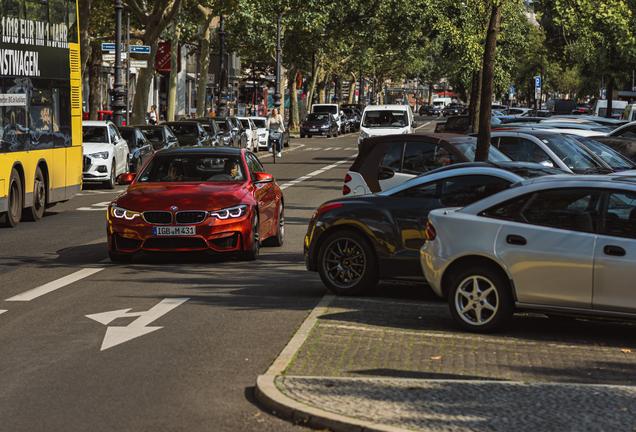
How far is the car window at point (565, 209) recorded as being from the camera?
7781mm

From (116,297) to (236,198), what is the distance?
2.65m

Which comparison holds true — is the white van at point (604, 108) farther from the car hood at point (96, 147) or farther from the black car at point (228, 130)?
the car hood at point (96, 147)

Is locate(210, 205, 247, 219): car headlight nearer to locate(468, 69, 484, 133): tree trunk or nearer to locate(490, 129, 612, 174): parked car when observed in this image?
locate(490, 129, 612, 174): parked car

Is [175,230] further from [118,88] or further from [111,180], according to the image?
[118,88]

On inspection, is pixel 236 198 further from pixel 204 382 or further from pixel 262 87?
pixel 262 87

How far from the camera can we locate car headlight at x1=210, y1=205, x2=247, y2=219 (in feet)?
39.0

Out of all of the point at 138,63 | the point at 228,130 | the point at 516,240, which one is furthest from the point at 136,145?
the point at 516,240

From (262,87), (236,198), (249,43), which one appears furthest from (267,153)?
(262,87)

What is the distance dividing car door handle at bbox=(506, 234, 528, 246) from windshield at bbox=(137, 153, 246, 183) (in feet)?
18.2

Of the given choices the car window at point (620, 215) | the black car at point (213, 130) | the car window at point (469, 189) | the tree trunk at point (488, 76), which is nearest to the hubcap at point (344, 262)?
the car window at point (469, 189)

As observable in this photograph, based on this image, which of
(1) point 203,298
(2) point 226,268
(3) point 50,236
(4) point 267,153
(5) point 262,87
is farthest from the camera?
(5) point 262,87

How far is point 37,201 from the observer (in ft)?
56.7

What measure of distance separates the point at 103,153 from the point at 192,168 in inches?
455

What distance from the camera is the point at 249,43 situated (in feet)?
192
